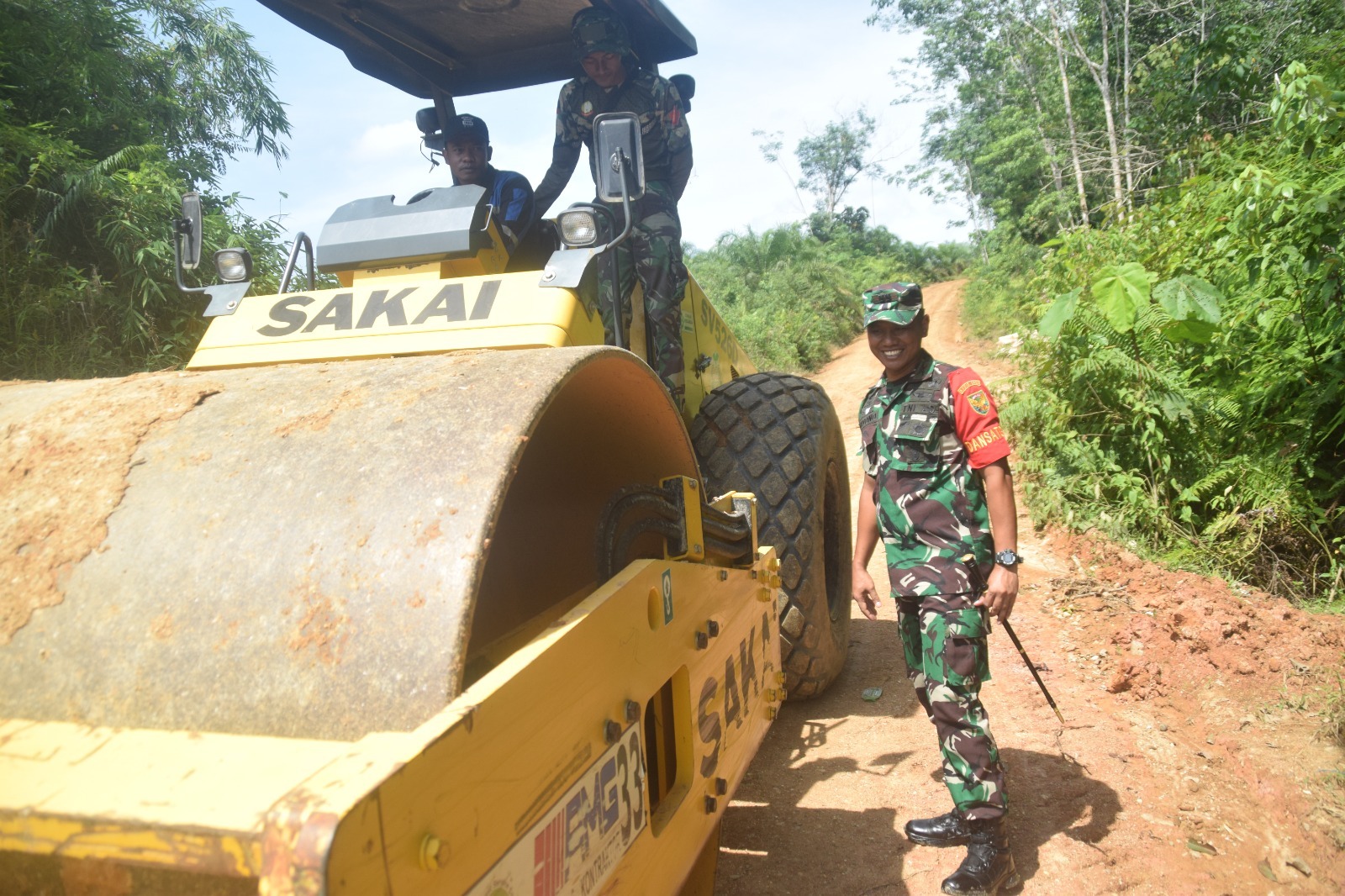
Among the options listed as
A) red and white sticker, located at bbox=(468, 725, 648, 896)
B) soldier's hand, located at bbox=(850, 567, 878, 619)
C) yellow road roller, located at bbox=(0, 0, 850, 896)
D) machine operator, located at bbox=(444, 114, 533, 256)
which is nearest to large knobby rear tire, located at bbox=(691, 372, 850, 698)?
soldier's hand, located at bbox=(850, 567, 878, 619)

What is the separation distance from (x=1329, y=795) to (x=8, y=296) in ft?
25.5

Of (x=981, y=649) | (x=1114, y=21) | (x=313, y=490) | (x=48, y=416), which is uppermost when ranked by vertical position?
(x=1114, y=21)

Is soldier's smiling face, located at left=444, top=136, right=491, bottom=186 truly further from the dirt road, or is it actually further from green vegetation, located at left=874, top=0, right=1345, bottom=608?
green vegetation, located at left=874, top=0, right=1345, bottom=608

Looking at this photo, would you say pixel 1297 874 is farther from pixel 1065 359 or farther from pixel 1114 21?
pixel 1114 21

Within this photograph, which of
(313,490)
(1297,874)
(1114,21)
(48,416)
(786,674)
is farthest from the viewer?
(1114,21)

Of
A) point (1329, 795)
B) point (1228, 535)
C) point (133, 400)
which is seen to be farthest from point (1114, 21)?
point (133, 400)

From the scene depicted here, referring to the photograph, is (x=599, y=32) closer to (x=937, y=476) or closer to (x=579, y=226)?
(x=579, y=226)

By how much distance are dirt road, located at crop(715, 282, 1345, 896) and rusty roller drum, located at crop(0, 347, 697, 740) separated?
190cm

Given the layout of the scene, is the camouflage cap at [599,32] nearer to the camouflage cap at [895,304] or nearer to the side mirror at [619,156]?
the side mirror at [619,156]

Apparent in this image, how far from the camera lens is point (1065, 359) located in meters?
6.20

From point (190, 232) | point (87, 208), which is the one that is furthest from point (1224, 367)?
point (87, 208)

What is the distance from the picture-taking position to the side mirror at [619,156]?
2.59 metres

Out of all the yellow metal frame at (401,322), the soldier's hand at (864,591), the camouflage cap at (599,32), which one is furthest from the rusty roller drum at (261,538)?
the camouflage cap at (599,32)

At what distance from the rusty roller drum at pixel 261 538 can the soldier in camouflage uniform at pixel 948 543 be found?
1.34 meters
